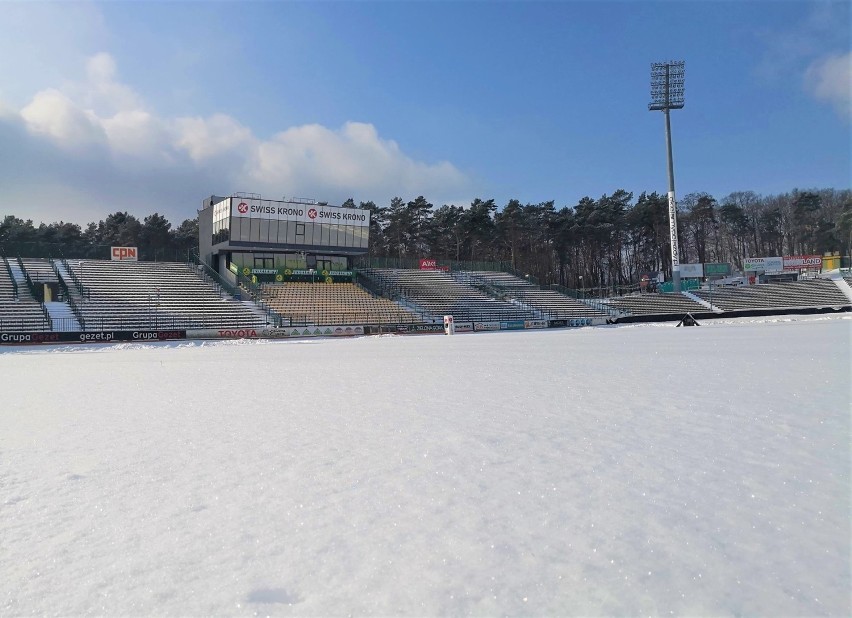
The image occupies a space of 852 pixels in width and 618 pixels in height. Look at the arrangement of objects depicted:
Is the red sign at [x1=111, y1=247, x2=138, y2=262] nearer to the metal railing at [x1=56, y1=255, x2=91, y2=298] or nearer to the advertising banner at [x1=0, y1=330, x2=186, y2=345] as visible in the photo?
the metal railing at [x1=56, y1=255, x2=91, y2=298]

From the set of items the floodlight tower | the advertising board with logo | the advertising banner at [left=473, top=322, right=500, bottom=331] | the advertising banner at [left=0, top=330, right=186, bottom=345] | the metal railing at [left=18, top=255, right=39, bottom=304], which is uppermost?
the floodlight tower

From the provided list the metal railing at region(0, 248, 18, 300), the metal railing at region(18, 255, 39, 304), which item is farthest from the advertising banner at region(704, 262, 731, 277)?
the metal railing at region(0, 248, 18, 300)

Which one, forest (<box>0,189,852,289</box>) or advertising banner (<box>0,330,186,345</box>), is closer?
advertising banner (<box>0,330,186,345</box>)

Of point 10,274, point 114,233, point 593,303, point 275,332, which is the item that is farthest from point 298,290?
point 114,233

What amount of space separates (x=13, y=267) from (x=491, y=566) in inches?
1904

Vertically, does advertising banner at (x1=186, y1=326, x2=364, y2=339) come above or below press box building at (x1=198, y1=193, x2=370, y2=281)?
below

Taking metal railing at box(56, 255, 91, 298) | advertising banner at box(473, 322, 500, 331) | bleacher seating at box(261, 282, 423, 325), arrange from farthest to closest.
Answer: advertising banner at box(473, 322, 500, 331), bleacher seating at box(261, 282, 423, 325), metal railing at box(56, 255, 91, 298)

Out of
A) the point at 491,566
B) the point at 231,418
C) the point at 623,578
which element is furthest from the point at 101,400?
the point at 623,578

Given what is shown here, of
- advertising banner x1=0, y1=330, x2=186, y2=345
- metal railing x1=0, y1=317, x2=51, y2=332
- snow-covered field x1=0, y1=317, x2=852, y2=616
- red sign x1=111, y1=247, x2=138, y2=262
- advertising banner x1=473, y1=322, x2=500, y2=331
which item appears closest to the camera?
snow-covered field x1=0, y1=317, x2=852, y2=616

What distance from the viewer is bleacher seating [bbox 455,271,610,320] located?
52281 millimetres

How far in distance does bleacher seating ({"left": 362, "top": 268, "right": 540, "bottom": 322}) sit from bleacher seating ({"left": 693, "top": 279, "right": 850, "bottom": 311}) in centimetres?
2263

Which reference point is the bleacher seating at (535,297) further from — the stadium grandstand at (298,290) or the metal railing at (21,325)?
the metal railing at (21,325)

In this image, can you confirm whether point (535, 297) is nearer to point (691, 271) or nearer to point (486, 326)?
→ point (486, 326)

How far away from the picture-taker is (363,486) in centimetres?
443
